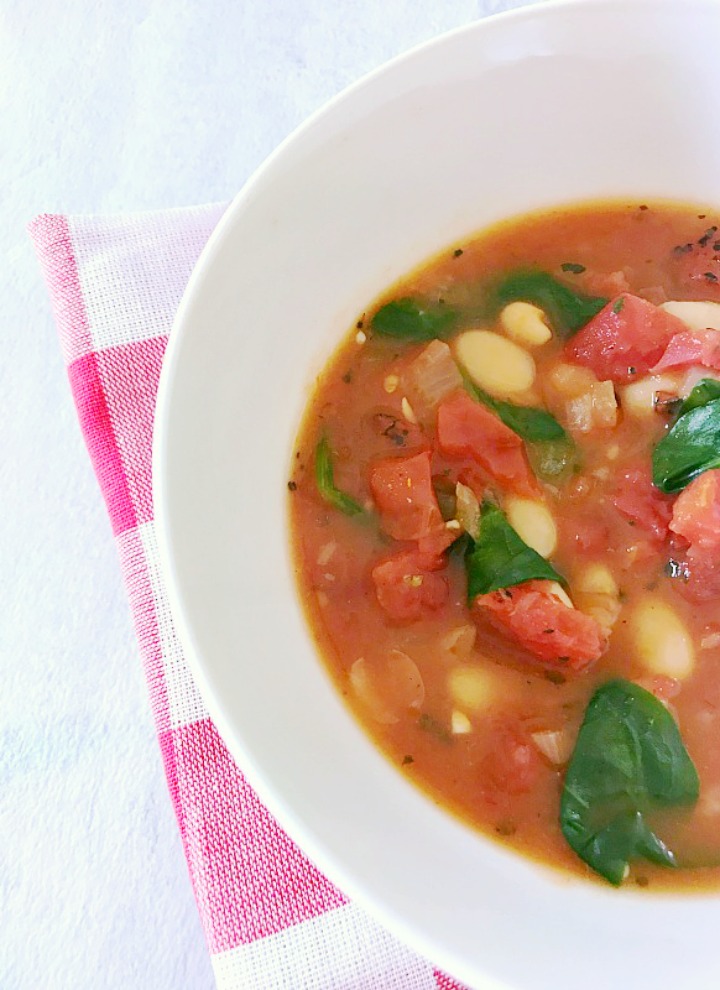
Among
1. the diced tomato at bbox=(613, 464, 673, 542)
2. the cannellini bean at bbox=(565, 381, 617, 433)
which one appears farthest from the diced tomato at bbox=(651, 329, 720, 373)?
the diced tomato at bbox=(613, 464, 673, 542)

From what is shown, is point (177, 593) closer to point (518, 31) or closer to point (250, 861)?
point (250, 861)

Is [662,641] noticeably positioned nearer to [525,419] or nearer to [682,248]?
[525,419]

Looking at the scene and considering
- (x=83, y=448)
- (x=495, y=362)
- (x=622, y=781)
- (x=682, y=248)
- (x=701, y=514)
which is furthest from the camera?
(x=83, y=448)

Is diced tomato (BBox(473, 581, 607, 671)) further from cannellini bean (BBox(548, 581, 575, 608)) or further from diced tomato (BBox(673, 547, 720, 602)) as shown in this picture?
diced tomato (BBox(673, 547, 720, 602))

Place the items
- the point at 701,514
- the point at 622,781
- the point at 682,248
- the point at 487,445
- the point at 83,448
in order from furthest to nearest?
the point at 83,448
the point at 682,248
the point at 487,445
the point at 701,514
the point at 622,781

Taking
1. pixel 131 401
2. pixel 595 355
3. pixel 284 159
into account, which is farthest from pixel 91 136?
pixel 595 355

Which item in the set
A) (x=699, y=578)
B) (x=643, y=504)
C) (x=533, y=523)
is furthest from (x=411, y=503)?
(x=699, y=578)

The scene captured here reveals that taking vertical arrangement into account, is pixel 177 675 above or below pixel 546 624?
above

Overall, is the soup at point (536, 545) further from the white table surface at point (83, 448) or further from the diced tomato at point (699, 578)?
the white table surface at point (83, 448)
